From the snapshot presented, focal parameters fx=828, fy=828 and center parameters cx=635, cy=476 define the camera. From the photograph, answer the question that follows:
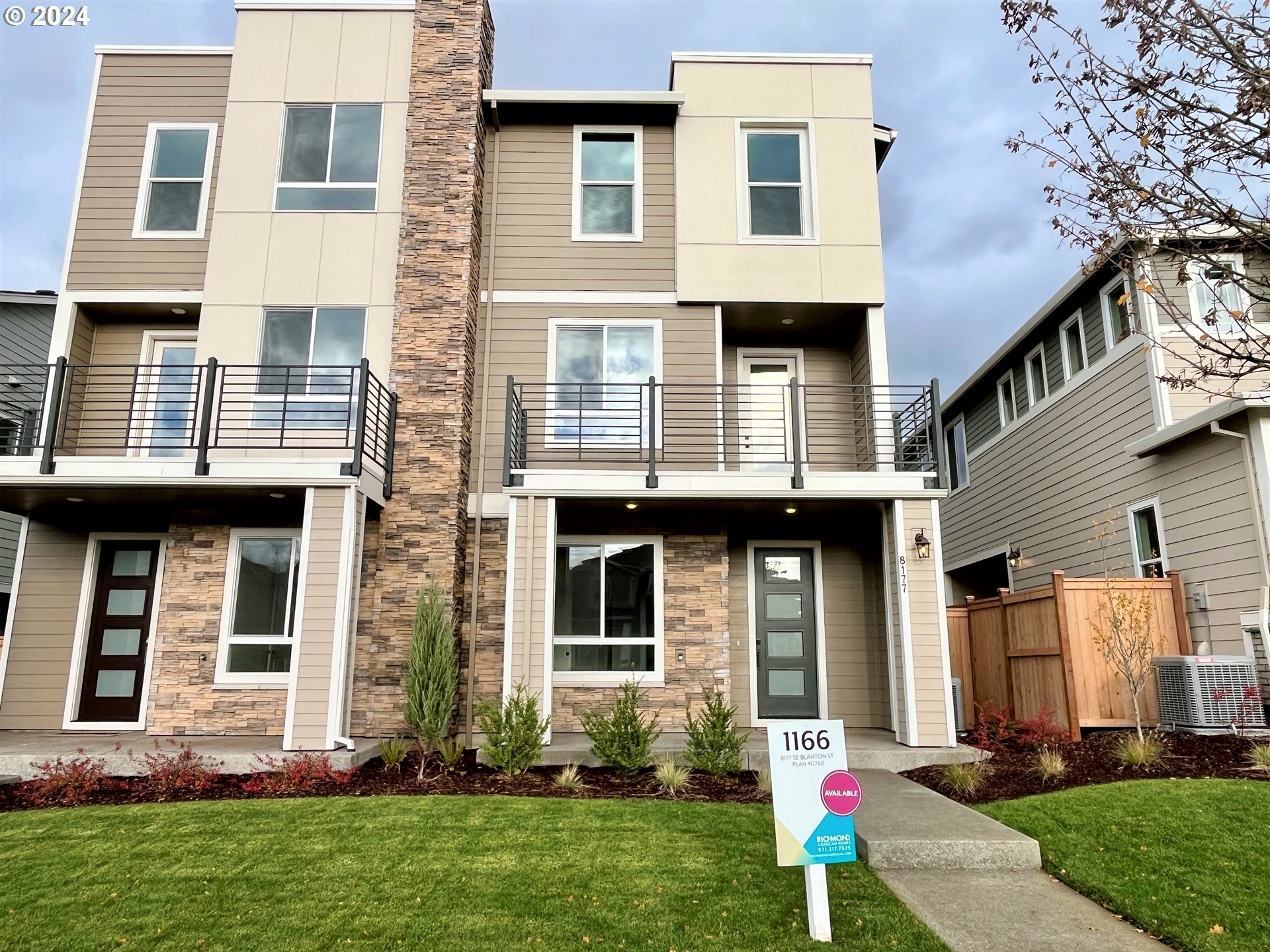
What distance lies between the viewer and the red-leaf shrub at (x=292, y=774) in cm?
777

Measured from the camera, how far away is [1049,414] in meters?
15.4

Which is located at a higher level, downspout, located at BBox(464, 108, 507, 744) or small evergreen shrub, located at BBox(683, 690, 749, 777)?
downspout, located at BBox(464, 108, 507, 744)

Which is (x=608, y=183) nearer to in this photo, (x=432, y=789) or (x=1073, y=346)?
(x=432, y=789)

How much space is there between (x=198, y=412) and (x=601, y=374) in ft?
17.4

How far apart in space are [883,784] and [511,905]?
14.5ft

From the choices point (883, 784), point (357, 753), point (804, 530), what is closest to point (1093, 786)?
point (883, 784)

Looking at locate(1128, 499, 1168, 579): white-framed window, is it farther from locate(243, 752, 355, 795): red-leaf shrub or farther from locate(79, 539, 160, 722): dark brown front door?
locate(79, 539, 160, 722): dark brown front door

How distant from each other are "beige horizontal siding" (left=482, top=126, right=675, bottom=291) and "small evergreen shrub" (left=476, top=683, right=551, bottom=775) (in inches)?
234

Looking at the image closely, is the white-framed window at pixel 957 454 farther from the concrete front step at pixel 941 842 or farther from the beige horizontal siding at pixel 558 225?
the concrete front step at pixel 941 842

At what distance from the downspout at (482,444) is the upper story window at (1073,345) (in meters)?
9.99

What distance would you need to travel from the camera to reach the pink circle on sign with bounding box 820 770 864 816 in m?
4.54

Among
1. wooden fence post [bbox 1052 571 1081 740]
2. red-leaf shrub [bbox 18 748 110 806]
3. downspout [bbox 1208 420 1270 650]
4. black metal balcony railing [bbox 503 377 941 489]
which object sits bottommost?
red-leaf shrub [bbox 18 748 110 806]

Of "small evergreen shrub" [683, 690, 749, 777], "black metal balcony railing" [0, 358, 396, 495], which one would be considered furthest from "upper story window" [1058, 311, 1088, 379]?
"black metal balcony railing" [0, 358, 396, 495]

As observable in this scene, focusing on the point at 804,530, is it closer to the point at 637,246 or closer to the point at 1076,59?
the point at 637,246
